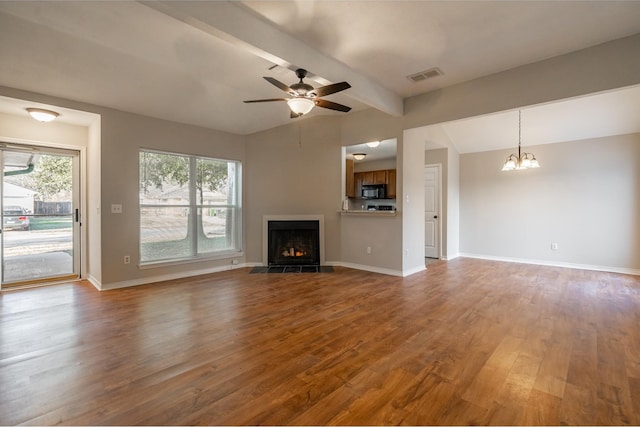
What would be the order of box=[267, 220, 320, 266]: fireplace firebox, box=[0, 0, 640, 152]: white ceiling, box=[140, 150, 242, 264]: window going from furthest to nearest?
box=[267, 220, 320, 266]: fireplace firebox, box=[140, 150, 242, 264]: window, box=[0, 0, 640, 152]: white ceiling

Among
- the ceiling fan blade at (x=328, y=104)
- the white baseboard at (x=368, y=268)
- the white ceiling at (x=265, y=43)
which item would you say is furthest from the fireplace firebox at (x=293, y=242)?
the ceiling fan blade at (x=328, y=104)

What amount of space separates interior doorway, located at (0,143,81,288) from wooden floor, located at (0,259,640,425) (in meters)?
0.53

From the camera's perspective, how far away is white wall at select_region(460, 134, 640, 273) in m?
5.01

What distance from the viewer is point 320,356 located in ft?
7.45

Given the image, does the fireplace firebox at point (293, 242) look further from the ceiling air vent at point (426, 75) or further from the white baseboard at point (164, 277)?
the ceiling air vent at point (426, 75)

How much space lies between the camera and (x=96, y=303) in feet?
11.5

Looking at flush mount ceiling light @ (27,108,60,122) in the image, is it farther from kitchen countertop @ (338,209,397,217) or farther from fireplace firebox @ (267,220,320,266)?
kitchen countertop @ (338,209,397,217)

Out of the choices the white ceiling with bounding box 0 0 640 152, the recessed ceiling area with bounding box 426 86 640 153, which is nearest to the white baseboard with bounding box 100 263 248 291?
the white ceiling with bounding box 0 0 640 152

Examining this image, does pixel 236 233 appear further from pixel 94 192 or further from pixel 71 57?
pixel 71 57

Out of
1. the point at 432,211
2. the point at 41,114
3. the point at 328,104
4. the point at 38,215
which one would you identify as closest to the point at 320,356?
the point at 328,104

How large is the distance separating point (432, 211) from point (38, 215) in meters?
7.20

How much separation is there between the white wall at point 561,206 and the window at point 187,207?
5.32m

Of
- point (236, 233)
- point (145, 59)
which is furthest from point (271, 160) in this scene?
point (145, 59)

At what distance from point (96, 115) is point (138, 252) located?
2.06m
